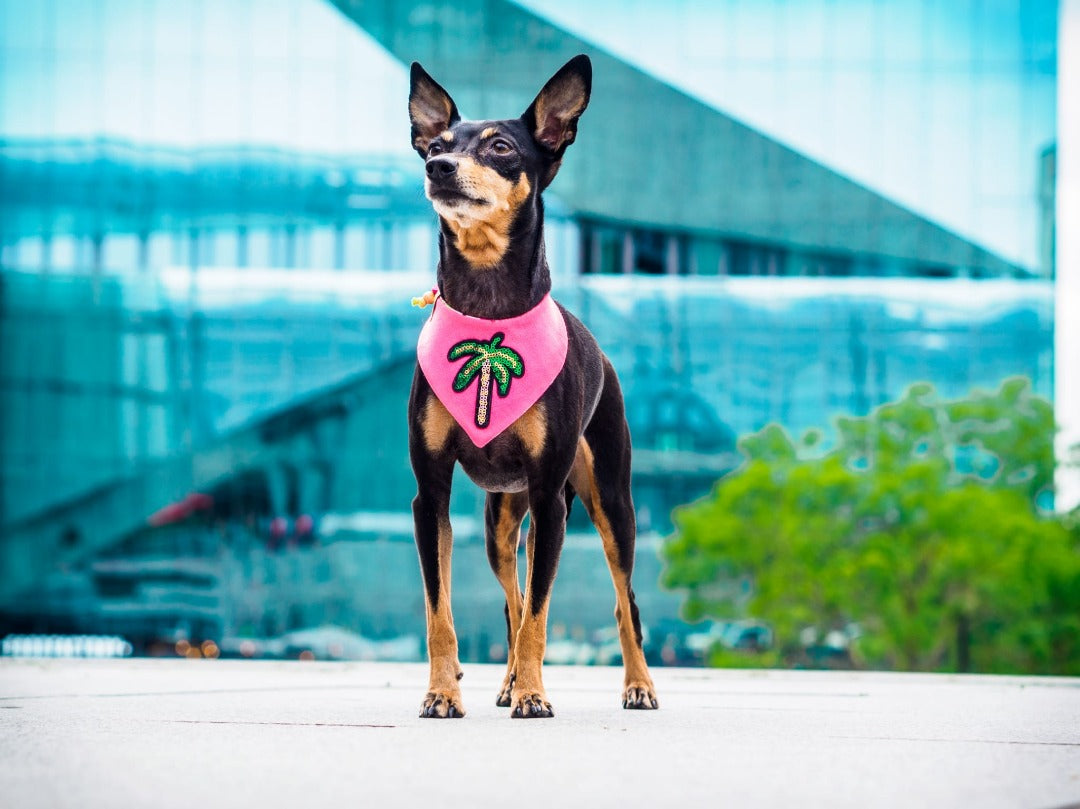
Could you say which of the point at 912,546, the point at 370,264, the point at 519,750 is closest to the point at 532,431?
the point at 519,750

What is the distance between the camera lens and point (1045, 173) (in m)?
41.9

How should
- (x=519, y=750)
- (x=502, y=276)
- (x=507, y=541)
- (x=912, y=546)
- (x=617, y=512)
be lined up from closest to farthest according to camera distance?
(x=519, y=750), (x=502, y=276), (x=617, y=512), (x=507, y=541), (x=912, y=546)

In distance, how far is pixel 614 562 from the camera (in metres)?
7.39

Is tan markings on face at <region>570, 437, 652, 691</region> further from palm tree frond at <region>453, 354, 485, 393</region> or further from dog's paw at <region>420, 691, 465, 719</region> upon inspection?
dog's paw at <region>420, 691, 465, 719</region>

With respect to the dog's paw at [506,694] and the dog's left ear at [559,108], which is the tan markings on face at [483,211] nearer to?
the dog's left ear at [559,108]

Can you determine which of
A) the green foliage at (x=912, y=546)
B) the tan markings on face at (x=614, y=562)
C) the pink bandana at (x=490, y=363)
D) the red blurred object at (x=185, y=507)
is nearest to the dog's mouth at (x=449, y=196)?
the pink bandana at (x=490, y=363)

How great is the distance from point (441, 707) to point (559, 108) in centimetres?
272

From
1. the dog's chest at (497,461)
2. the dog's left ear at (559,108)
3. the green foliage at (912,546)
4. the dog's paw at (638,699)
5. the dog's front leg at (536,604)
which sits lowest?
the green foliage at (912,546)

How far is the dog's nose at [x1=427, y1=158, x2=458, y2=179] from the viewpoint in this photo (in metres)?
6.12

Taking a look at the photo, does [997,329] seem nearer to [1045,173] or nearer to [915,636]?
[1045,173]

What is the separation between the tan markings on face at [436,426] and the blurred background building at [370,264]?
111 feet

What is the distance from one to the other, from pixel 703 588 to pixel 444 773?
A: 3287 centimetres

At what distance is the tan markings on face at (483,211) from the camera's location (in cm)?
623

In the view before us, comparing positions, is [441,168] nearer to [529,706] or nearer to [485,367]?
[485,367]
